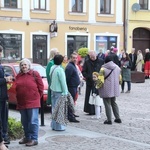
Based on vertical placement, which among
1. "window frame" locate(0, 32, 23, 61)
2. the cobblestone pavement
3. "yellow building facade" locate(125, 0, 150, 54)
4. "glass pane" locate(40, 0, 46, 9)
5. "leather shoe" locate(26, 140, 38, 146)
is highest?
"glass pane" locate(40, 0, 46, 9)

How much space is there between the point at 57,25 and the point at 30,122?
21133 millimetres

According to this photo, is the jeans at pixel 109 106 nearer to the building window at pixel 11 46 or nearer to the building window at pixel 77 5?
the building window at pixel 11 46

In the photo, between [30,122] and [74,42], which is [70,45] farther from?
[30,122]

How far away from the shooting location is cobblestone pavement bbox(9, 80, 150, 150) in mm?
8164

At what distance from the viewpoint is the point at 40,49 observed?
93.7 ft

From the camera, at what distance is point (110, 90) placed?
10469mm

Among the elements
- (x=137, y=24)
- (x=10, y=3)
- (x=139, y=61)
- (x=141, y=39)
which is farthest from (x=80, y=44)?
(x=10, y=3)

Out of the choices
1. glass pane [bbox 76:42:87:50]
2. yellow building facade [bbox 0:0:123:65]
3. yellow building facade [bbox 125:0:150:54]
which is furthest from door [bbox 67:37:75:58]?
yellow building facade [bbox 125:0:150:54]

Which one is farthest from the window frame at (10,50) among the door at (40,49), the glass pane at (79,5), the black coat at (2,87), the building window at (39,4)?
the black coat at (2,87)

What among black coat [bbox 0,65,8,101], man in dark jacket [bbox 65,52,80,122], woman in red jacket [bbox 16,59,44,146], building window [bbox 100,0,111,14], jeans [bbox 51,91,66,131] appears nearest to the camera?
black coat [bbox 0,65,8,101]

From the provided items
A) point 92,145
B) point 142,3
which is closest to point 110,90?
point 92,145

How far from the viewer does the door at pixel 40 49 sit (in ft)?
92.9

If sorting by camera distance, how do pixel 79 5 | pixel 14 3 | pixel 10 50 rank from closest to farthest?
pixel 10 50, pixel 14 3, pixel 79 5

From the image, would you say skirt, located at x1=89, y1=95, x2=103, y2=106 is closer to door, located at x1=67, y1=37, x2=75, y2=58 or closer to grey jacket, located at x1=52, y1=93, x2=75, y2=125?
grey jacket, located at x1=52, y1=93, x2=75, y2=125
